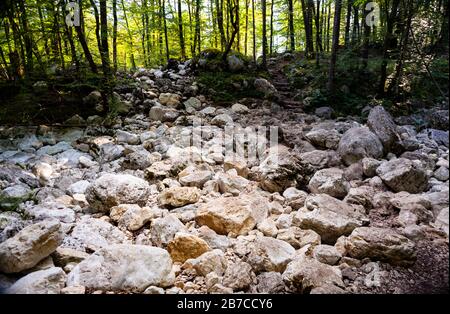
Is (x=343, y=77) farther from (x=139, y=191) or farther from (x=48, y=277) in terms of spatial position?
(x=48, y=277)

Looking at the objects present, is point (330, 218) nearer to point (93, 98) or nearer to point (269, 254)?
point (269, 254)

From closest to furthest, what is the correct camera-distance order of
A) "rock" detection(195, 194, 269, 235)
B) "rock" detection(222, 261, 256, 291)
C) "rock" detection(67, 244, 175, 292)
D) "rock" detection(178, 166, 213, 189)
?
1. "rock" detection(67, 244, 175, 292)
2. "rock" detection(222, 261, 256, 291)
3. "rock" detection(195, 194, 269, 235)
4. "rock" detection(178, 166, 213, 189)

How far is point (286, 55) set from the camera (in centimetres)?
1834

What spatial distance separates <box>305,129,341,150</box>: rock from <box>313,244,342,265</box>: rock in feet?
11.7

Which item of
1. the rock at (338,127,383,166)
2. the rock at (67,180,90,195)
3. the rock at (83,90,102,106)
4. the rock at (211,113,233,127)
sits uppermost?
the rock at (83,90,102,106)

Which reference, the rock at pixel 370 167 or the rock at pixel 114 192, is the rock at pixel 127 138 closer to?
the rock at pixel 114 192

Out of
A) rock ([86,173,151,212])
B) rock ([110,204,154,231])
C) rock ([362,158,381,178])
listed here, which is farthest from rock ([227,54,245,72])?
rock ([110,204,154,231])

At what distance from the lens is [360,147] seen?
17.5ft

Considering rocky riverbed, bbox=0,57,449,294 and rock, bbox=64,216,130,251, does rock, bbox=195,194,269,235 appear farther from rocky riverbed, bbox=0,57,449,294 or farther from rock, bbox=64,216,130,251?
rock, bbox=64,216,130,251

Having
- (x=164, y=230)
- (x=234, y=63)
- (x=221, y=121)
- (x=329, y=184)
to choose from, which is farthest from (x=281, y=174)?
(x=234, y=63)

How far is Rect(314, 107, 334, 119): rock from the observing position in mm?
8774

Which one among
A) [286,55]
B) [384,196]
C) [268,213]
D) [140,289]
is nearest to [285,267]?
[268,213]

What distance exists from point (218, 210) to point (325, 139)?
145 inches

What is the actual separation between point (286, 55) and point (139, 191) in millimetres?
16725
